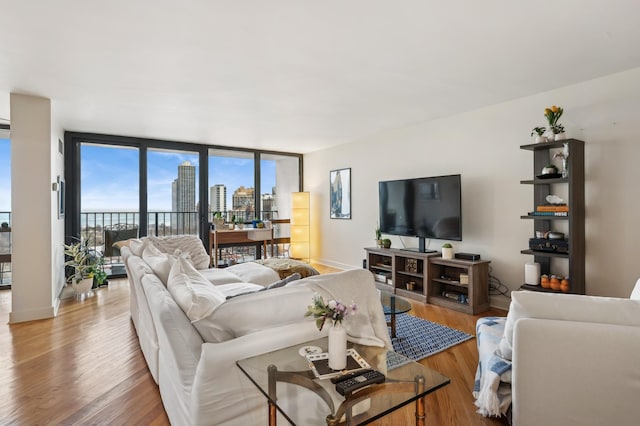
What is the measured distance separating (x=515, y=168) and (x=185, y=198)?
5360 mm

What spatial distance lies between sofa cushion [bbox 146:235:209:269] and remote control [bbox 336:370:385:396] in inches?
132

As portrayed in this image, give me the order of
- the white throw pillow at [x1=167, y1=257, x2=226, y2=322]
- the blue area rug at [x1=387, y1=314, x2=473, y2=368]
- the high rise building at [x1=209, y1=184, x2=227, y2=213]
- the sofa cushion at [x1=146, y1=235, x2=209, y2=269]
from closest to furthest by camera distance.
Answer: the white throw pillow at [x1=167, y1=257, x2=226, y2=322] < the blue area rug at [x1=387, y1=314, x2=473, y2=368] < the sofa cushion at [x1=146, y1=235, x2=209, y2=269] < the high rise building at [x1=209, y1=184, x2=227, y2=213]

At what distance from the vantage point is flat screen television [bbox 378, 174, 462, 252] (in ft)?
13.9

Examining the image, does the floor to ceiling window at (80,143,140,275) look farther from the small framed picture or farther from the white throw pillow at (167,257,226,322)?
the white throw pillow at (167,257,226,322)

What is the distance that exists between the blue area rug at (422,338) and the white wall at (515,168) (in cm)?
116

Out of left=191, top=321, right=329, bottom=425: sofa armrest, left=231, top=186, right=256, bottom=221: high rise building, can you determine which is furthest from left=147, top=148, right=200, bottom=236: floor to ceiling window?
left=191, top=321, right=329, bottom=425: sofa armrest

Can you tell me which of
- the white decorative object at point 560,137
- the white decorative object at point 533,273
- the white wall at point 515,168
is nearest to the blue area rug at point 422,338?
the white decorative object at point 533,273

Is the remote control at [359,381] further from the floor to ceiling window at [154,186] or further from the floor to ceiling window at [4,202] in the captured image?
the floor to ceiling window at [4,202]

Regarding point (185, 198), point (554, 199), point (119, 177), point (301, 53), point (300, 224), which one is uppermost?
point (301, 53)

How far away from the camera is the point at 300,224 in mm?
7172

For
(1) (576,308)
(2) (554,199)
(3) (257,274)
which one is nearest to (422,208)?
(2) (554,199)

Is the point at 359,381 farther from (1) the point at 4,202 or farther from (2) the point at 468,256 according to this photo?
(1) the point at 4,202

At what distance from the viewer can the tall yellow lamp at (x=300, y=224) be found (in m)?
7.16

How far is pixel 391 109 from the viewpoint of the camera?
13.9ft
